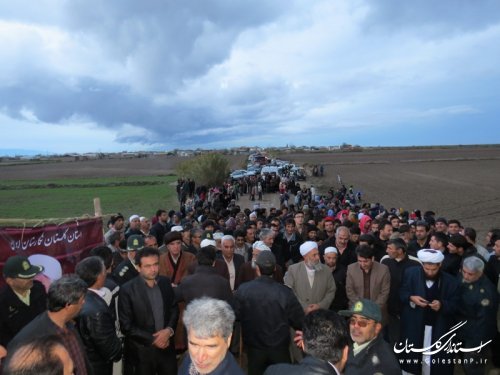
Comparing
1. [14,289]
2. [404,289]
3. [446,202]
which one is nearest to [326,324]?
[404,289]

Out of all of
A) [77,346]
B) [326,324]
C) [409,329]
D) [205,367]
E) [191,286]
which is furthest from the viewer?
[409,329]

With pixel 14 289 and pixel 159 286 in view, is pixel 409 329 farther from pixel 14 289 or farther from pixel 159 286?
pixel 14 289

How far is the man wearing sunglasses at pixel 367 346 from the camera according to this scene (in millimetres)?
2904

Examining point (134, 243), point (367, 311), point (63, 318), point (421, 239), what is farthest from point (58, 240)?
point (421, 239)

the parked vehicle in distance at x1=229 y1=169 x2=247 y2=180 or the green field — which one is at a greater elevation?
the parked vehicle in distance at x1=229 y1=169 x2=247 y2=180

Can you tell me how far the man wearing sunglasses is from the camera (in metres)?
→ 2.90

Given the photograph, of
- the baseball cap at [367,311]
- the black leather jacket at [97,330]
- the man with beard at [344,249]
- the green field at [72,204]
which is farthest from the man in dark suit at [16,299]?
the green field at [72,204]

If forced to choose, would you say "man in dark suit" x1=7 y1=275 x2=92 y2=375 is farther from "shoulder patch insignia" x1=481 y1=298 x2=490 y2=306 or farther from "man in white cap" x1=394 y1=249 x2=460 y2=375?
"shoulder patch insignia" x1=481 y1=298 x2=490 y2=306

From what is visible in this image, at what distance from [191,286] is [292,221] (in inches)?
165

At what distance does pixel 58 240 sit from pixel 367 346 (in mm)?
4983

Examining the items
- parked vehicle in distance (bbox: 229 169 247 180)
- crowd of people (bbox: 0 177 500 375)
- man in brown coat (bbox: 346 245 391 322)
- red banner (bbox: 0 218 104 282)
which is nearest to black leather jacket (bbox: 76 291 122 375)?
crowd of people (bbox: 0 177 500 375)

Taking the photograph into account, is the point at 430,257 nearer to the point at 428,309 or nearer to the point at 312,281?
the point at 428,309

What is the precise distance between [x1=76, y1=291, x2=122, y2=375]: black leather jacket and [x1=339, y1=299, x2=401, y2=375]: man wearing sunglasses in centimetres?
196

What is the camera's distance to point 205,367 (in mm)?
2281
